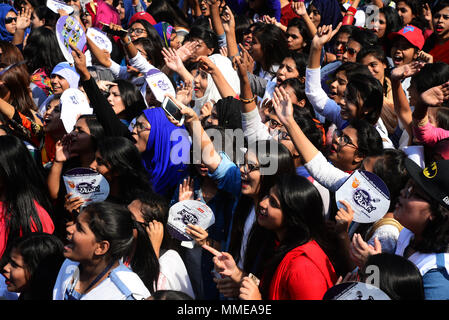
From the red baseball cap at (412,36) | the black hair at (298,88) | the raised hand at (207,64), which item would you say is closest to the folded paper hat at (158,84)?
the raised hand at (207,64)

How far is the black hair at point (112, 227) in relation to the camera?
2.88m

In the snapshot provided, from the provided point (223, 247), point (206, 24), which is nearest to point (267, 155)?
point (223, 247)

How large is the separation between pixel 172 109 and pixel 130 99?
1632mm

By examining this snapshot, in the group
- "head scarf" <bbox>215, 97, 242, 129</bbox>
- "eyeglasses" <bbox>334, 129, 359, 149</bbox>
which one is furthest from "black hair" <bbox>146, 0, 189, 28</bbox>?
"eyeglasses" <bbox>334, 129, 359, 149</bbox>

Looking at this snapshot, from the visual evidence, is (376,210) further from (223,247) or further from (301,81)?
(301,81)

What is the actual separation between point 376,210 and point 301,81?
2388mm

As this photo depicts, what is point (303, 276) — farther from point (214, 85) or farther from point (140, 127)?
point (214, 85)

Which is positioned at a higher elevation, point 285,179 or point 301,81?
point 285,179

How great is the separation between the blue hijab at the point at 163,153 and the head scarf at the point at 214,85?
2.32 feet

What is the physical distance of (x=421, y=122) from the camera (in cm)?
386

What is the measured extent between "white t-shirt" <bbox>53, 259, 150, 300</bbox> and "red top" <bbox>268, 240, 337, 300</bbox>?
641 mm

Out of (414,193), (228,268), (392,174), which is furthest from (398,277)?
(392,174)

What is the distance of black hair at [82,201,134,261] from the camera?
288 cm

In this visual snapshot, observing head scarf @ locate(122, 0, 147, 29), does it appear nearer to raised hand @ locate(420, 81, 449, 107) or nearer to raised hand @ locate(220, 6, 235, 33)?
raised hand @ locate(220, 6, 235, 33)
